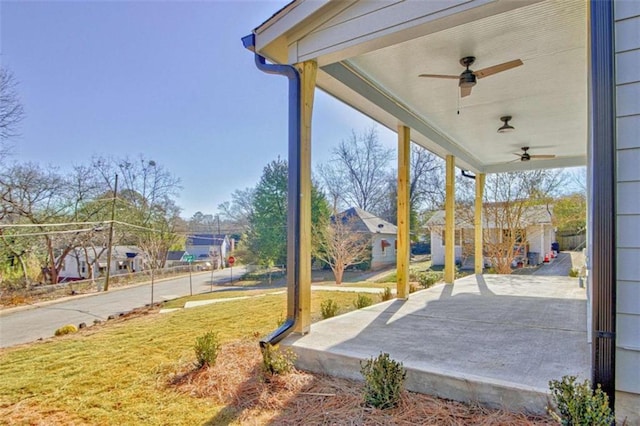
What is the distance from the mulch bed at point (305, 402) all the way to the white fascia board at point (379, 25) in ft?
8.70

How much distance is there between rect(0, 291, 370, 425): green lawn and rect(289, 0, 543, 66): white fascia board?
3.00 m

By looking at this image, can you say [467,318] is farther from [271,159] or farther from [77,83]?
[271,159]

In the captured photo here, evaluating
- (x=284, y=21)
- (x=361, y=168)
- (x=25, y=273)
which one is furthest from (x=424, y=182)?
(x=25, y=273)

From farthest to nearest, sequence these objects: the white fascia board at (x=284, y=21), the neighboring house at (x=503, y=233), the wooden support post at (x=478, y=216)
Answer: the neighboring house at (x=503, y=233) → the wooden support post at (x=478, y=216) → the white fascia board at (x=284, y=21)

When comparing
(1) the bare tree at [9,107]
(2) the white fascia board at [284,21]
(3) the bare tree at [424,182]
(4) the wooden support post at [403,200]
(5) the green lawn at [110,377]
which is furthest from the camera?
(3) the bare tree at [424,182]

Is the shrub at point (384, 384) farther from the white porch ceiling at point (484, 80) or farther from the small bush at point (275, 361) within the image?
the white porch ceiling at point (484, 80)

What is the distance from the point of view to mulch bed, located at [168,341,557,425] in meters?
2.09

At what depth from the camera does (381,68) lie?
378 centimetres

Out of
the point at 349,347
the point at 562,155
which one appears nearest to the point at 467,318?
the point at 349,347

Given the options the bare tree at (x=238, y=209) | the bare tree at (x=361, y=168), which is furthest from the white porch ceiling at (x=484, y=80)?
the bare tree at (x=238, y=209)

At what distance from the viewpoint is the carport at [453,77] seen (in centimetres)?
192

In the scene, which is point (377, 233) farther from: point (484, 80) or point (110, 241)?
point (484, 80)

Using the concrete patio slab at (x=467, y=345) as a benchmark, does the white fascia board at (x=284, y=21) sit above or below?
above

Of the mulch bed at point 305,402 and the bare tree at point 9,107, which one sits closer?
the mulch bed at point 305,402
